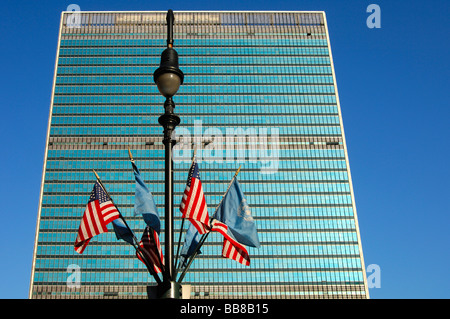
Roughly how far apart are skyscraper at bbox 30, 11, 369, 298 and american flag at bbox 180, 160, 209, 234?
102 metres

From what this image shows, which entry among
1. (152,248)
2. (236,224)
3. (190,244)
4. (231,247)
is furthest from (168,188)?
(231,247)

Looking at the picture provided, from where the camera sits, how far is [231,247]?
1664 cm

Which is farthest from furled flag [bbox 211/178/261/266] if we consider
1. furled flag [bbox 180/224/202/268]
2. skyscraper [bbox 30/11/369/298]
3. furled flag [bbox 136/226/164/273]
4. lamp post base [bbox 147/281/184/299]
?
skyscraper [bbox 30/11/369/298]

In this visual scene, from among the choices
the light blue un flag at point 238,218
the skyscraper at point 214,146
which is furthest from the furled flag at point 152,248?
the skyscraper at point 214,146

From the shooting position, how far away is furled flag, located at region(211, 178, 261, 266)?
52.0 feet

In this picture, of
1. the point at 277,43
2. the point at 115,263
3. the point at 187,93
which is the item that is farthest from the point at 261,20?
the point at 115,263

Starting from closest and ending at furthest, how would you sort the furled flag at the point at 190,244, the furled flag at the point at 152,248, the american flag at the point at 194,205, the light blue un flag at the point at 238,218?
the furled flag at the point at 152,248 < the american flag at the point at 194,205 < the furled flag at the point at 190,244 < the light blue un flag at the point at 238,218

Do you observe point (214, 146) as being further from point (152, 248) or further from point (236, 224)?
point (152, 248)

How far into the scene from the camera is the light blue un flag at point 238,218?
15844 mm

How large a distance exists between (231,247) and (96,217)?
4713 mm

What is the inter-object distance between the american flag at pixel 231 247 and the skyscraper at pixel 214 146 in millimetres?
100300

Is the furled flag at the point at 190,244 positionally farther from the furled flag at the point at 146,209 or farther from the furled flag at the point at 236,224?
the furled flag at the point at 146,209

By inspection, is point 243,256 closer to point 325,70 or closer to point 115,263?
point 115,263
